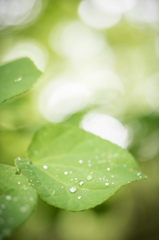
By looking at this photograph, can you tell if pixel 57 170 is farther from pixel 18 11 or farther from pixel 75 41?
pixel 75 41

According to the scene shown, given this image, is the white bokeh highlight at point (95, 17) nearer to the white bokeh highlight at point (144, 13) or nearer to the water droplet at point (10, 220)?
the white bokeh highlight at point (144, 13)

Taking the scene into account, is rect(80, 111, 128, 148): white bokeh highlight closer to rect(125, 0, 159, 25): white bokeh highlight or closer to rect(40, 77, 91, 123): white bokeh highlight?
rect(40, 77, 91, 123): white bokeh highlight

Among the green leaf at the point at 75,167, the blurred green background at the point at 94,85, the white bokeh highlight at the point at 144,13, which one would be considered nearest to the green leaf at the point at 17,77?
the green leaf at the point at 75,167

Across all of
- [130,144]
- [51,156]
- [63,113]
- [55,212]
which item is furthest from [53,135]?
[55,212]

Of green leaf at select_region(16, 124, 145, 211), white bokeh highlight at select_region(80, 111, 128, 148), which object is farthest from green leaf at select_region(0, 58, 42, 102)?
white bokeh highlight at select_region(80, 111, 128, 148)

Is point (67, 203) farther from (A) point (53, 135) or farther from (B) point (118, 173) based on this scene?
(A) point (53, 135)

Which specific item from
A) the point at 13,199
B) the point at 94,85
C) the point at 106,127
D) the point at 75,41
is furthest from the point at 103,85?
the point at 13,199
